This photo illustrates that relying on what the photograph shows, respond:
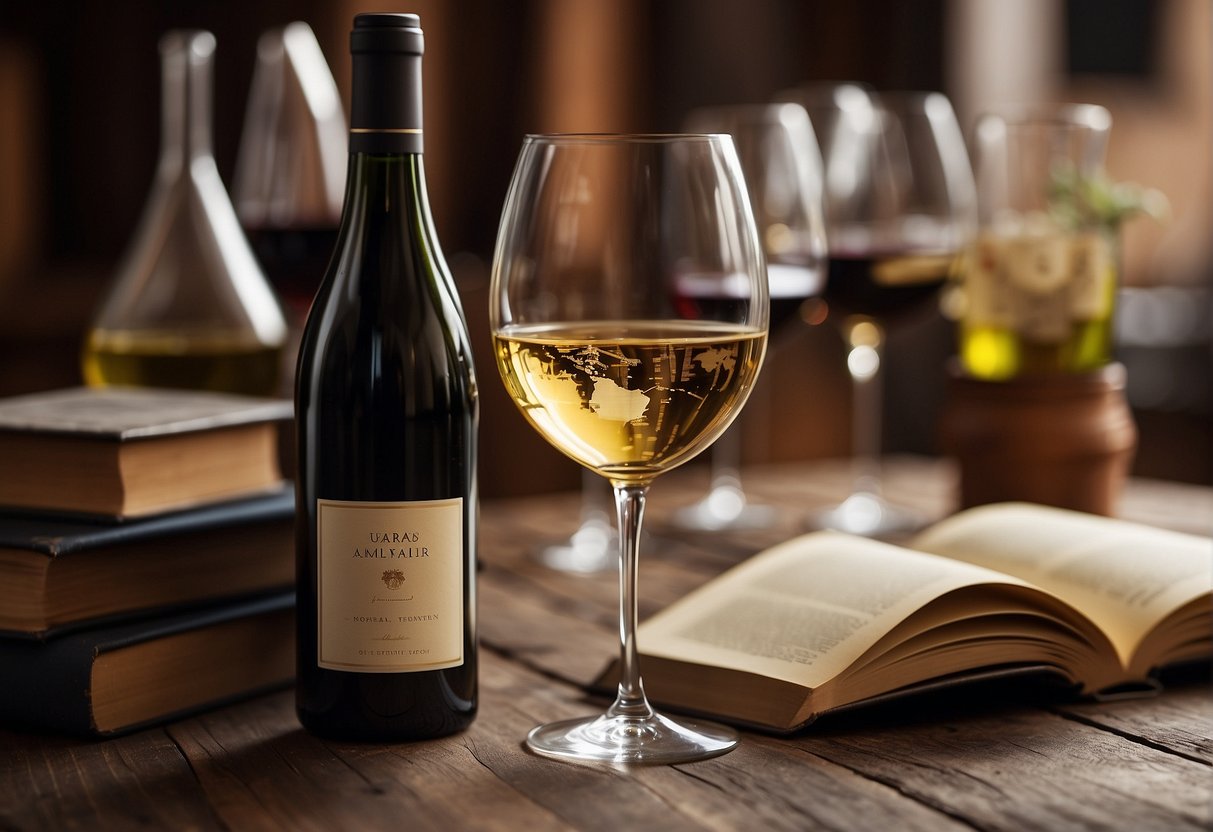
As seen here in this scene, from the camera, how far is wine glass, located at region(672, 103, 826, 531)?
4.87 feet

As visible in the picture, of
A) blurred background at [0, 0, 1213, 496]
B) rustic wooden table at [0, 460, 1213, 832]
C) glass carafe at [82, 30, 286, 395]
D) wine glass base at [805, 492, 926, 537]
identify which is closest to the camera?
rustic wooden table at [0, 460, 1213, 832]

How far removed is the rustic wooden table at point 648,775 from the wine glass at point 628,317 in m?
0.05

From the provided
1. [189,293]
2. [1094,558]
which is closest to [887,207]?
[1094,558]

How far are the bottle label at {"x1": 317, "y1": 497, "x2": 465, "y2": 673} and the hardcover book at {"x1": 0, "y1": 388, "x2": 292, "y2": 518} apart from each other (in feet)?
0.50

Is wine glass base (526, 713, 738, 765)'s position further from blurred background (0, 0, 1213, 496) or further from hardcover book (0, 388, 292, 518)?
blurred background (0, 0, 1213, 496)

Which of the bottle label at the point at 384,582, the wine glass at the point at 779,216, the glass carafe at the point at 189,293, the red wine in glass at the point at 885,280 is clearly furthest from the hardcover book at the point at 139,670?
the red wine in glass at the point at 885,280

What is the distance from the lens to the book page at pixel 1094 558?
1.03 m

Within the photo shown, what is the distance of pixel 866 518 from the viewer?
1.65 metres

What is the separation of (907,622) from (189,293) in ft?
2.55

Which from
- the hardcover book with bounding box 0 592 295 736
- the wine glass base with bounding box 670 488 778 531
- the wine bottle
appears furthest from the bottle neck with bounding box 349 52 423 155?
the wine glass base with bounding box 670 488 778 531

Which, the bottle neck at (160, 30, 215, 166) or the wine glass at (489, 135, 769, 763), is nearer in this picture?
the wine glass at (489, 135, 769, 763)

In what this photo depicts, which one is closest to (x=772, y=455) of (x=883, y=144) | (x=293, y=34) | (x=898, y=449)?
(x=898, y=449)

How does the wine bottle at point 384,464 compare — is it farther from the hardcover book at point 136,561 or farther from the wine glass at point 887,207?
the wine glass at point 887,207

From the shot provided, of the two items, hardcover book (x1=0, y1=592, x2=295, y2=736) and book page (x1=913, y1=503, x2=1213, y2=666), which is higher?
book page (x1=913, y1=503, x2=1213, y2=666)
